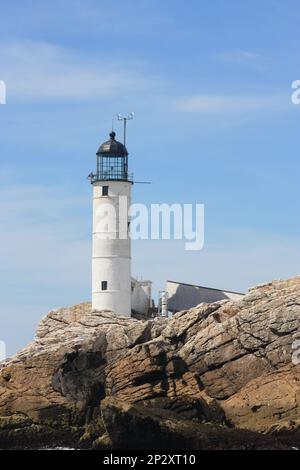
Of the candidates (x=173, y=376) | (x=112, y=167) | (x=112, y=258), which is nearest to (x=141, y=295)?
(x=112, y=258)

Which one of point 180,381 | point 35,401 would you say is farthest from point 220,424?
point 35,401

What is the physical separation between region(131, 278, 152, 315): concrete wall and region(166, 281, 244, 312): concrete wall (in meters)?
1.00

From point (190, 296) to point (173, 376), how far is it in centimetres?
1067

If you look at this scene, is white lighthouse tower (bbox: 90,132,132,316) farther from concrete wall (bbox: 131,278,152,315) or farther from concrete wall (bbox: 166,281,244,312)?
concrete wall (bbox: 166,281,244,312)

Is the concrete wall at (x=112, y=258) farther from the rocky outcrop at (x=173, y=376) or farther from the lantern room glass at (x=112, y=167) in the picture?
the rocky outcrop at (x=173, y=376)

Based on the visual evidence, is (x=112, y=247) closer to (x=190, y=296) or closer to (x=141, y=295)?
(x=141, y=295)

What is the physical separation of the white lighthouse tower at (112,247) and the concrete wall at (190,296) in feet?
10.1

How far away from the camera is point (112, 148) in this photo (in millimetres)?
75500

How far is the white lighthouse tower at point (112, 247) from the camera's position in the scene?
73438 mm

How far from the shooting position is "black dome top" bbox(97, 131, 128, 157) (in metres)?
75.4

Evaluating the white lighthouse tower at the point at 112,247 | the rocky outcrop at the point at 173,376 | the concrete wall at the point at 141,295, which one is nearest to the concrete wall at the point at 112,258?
the white lighthouse tower at the point at 112,247

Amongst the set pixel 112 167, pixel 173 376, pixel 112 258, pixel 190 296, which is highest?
pixel 112 167

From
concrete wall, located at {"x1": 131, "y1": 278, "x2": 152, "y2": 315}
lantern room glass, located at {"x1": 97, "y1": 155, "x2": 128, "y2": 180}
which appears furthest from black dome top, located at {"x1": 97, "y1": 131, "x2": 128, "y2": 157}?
concrete wall, located at {"x1": 131, "y1": 278, "x2": 152, "y2": 315}

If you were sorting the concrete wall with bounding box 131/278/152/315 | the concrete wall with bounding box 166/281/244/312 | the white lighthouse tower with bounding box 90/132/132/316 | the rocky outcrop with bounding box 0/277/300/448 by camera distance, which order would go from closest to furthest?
the rocky outcrop with bounding box 0/277/300/448 → the white lighthouse tower with bounding box 90/132/132/316 → the concrete wall with bounding box 131/278/152/315 → the concrete wall with bounding box 166/281/244/312
